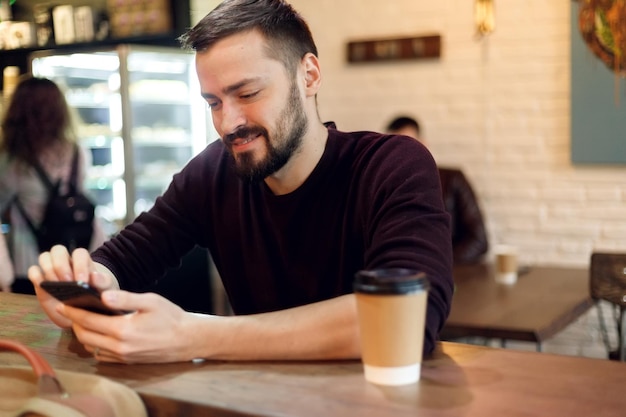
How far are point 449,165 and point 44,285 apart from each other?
11.4 feet

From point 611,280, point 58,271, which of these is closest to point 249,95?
point 58,271

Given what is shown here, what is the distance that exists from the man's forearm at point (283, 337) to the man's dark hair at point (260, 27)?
56cm

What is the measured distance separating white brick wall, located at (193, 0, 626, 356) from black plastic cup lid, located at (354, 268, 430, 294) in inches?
130

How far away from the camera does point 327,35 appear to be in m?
4.83

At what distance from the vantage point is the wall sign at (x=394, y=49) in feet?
14.7

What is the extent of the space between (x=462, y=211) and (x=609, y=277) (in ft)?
6.14

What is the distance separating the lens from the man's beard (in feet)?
5.10

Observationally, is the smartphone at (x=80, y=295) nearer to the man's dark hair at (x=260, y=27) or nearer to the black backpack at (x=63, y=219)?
the man's dark hair at (x=260, y=27)

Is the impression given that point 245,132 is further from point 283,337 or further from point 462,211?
point 462,211

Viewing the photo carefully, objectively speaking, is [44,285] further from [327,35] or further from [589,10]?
[327,35]

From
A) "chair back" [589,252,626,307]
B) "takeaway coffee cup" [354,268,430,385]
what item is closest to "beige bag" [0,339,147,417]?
"takeaway coffee cup" [354,268,430,385]

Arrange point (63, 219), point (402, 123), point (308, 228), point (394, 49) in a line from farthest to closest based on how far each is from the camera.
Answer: point (394, 49), point (402, 123), point (63, 219), point (308, 228)

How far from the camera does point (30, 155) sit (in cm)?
381

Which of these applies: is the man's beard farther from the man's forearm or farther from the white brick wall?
the white brick wall
